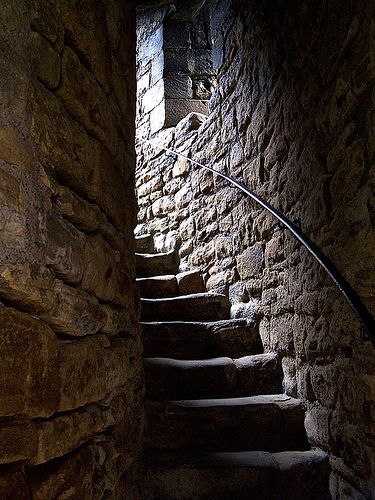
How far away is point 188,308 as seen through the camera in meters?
3.04

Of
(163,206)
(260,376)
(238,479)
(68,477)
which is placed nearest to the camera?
(68,477)

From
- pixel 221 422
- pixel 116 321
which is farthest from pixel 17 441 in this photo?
pixel 221 422

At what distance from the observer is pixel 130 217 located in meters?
1.88

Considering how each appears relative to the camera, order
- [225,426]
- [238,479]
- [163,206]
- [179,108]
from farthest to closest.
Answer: [179,108] → [163,206] → [225,426] → [238,479]

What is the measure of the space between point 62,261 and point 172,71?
14.9 feet

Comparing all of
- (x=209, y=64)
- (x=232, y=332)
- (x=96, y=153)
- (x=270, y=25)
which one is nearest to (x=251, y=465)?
(x=232, y=332)

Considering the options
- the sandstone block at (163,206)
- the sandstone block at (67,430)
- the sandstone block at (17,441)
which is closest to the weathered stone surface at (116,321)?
the sandstone block at (67,430)

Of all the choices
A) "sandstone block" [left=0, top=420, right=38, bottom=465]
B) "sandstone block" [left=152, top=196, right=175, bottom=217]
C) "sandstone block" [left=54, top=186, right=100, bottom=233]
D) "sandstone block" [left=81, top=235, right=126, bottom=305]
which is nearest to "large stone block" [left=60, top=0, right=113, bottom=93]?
"sandstone block" [left=54, top=186, right=100, bottom=233]

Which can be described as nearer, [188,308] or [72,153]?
[72,153]

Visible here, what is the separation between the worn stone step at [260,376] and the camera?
239 centimetres

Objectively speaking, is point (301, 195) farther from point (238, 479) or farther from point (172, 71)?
point (172, 71)

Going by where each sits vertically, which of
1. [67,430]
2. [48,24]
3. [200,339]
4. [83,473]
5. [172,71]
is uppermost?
[172,71]

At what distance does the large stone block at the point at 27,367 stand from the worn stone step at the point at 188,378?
134cm

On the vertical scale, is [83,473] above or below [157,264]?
below
